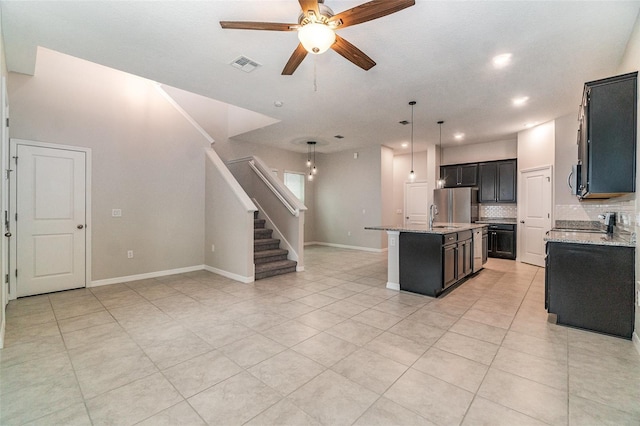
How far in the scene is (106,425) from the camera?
1641 millimetres

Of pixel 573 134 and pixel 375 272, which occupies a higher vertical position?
pixel 573 134

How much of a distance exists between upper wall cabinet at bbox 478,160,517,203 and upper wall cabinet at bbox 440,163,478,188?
164 mm

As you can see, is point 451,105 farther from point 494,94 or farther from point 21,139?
point 21,139

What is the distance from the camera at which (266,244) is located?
582cm

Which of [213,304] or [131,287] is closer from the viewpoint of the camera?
[213,304]

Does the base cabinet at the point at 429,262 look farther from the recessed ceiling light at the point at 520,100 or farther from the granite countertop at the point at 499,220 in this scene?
the granite countertop at the point at 499,220

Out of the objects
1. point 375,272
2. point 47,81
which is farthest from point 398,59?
point 47,81

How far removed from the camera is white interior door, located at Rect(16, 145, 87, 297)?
3.92 metres

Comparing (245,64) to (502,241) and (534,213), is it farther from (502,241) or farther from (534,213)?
(502,241)

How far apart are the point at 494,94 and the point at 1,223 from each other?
19.9 ft

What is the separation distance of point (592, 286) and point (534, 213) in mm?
3895

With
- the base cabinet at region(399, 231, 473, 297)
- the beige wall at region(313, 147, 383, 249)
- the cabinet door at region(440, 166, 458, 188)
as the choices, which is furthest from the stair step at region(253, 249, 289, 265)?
the cabinet door at region(440, 166, 458, 188)

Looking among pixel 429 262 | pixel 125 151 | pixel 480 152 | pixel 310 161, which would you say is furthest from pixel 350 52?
pixel 480 152

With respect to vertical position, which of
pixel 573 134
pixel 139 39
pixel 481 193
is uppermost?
pixel 139 39
